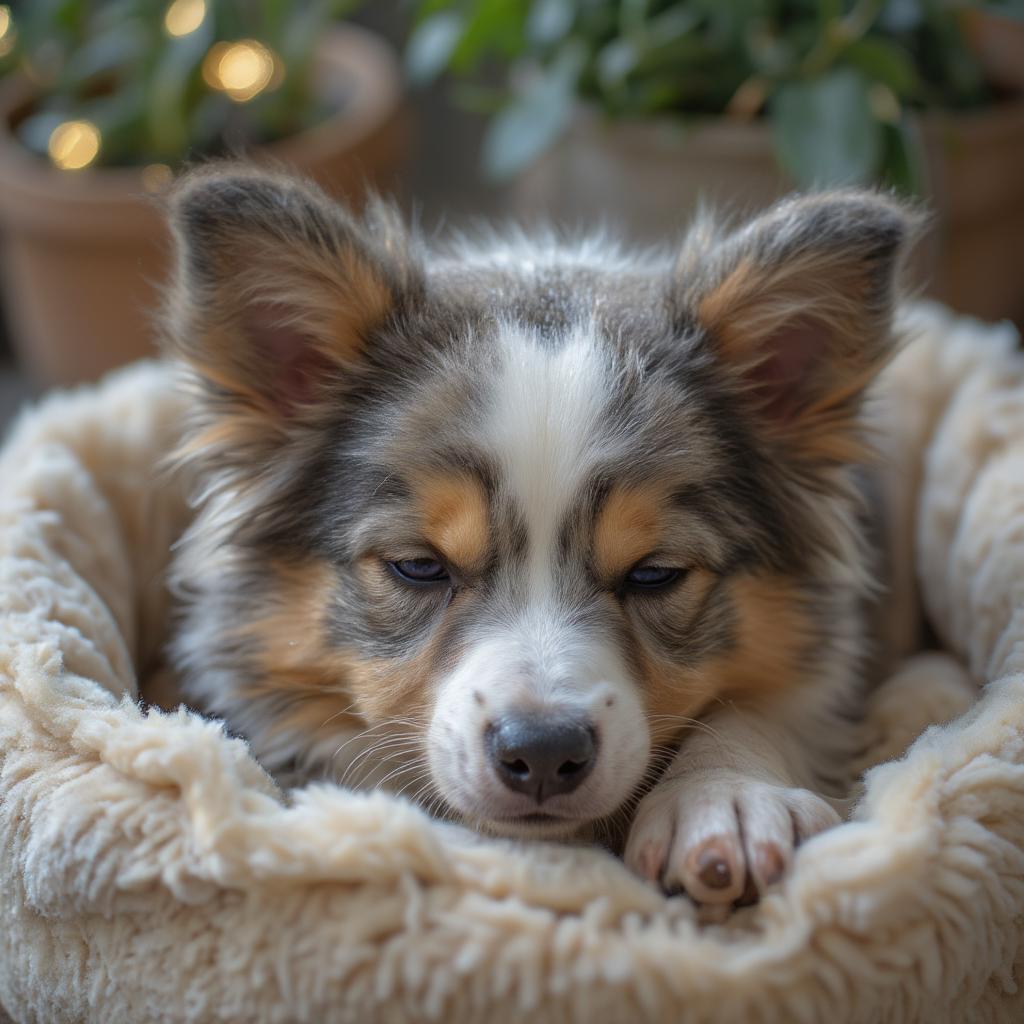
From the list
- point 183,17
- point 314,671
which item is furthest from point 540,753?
point 183,17

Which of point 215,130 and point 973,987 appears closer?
point 973,987

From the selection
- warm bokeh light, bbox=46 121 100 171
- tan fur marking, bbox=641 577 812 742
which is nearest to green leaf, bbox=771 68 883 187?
tan fur marking, bbox=641 577 812 742

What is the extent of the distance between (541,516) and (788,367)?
686mm

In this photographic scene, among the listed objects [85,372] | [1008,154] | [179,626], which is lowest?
[85,372]

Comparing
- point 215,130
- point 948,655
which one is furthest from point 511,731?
point 215,130

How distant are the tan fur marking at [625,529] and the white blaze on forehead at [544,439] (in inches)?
2.9

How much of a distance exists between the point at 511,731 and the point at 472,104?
3.10 meters

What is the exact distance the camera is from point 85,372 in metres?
4.55

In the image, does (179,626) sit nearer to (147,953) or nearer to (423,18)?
(147,953)

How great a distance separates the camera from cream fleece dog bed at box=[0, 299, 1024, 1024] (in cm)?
171

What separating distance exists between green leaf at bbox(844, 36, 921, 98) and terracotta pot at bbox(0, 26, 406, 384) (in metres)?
1.53

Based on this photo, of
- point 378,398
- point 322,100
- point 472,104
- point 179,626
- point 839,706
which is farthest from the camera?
point 322,100

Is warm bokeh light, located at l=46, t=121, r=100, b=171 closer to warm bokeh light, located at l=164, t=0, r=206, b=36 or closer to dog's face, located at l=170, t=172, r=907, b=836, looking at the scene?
warm bokeh light, located at l=164, t=0, r=206, b=36

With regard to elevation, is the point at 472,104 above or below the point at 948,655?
above
